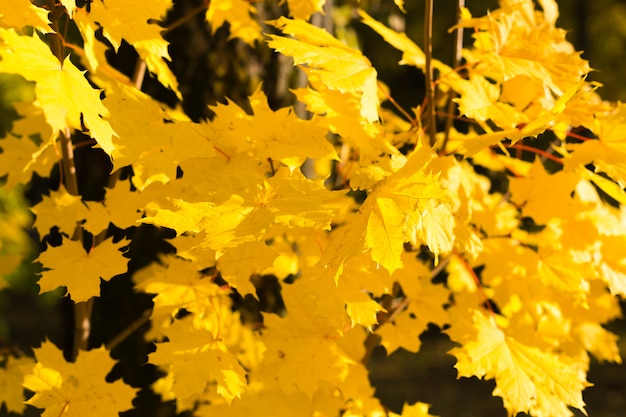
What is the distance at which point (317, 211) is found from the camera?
3.80 ft

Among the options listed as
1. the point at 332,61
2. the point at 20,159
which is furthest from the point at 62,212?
the point at 332,61

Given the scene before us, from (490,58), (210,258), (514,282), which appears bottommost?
(514,282)

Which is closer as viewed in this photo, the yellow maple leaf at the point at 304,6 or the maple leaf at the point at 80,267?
the maple leaf at the point at 80,267

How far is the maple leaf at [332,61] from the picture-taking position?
52.1 inches

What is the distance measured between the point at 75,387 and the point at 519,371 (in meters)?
1.09

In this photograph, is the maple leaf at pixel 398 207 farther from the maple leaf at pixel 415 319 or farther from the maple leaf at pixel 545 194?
the maple leaf at pixel 545 194

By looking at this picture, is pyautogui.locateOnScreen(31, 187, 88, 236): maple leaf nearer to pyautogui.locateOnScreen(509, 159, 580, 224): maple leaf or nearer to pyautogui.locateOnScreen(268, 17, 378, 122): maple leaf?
pyautogui.locateOnScreen(268, 17, 378, 122): maple leaf

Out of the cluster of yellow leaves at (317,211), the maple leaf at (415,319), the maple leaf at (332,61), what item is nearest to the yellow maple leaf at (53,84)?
the cluster of yellow leaves at (317,211)

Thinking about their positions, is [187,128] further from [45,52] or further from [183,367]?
[183,367]

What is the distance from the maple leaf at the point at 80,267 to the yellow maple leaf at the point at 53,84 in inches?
14.9

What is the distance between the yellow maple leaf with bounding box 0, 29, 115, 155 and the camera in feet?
3.67

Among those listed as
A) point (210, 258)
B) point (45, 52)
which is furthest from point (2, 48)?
point (210, 258)

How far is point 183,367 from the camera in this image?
1.44 meters

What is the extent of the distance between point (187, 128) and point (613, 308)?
1.49 meters
